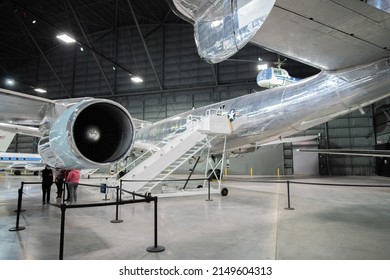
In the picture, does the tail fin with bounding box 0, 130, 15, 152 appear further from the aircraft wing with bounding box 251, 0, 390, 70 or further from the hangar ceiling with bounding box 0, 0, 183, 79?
the aircraft wing with bounding box 251, 0, 390, 70

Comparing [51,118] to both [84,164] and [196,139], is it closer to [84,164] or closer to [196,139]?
[84,164]

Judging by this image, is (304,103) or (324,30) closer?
(324,30)

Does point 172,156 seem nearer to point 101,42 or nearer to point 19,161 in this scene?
point 19,161

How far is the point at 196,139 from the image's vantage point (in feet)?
31.6

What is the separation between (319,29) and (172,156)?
22.2 ft

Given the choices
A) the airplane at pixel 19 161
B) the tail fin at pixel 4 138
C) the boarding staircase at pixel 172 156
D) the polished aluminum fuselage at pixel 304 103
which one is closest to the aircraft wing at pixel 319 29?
the polished aluminum fuselage at pixel 304 103

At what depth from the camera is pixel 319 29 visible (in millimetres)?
3199

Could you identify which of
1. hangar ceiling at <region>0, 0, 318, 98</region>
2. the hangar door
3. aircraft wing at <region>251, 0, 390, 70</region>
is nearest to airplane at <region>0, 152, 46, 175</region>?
hangar ceiling at <region>0, 0, 318, 98</region>

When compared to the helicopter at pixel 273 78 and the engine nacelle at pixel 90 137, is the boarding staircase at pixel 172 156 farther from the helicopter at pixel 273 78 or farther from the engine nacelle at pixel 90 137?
the helicopter at pixel 273 78

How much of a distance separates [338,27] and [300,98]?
191 inches

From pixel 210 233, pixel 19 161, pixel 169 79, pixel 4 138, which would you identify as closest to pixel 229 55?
pixel 210 233

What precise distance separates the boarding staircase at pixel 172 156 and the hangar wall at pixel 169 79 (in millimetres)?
18723
